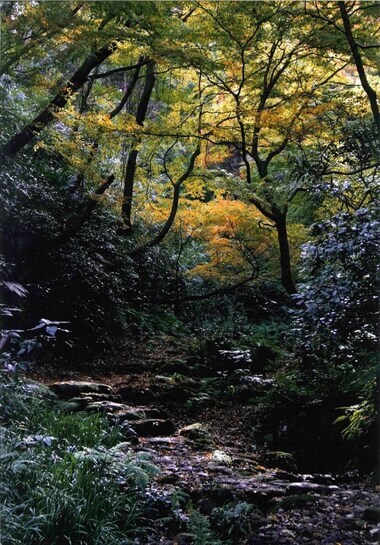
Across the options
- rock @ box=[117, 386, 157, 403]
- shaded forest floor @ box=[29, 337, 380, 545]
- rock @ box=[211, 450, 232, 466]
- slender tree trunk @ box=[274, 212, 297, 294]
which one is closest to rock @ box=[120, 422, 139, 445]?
shaded forest floor @ box=[29, 337, 380, 545]

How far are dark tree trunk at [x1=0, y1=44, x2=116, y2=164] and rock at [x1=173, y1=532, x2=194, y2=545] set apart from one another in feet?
17.1

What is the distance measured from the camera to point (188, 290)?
1155 cm

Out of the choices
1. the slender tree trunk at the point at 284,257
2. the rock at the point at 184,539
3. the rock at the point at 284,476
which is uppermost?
the slender tree trunk at the point at 284,257

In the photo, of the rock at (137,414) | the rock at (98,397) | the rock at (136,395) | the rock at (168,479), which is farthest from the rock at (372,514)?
the rock at (136,395)

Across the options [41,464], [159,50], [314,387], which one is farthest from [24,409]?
[159,50]

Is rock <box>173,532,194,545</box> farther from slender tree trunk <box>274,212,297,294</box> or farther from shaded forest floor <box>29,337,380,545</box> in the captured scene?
slender tree trunk <box>274,212,297,294</box>

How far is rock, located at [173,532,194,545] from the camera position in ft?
8.57

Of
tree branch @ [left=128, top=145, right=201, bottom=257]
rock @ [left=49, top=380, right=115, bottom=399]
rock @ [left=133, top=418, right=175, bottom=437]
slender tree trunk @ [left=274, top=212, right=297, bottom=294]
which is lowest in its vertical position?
rock @ [left=133, top=418, right=175, bottom=437]

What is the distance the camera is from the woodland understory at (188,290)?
290 centimetres

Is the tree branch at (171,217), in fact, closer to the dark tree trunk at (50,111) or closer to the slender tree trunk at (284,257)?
the slender tree trunk at (284,257)

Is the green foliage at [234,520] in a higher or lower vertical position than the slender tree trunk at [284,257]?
lower

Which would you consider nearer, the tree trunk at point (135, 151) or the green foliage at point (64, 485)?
the green foliage at point (64, 485)

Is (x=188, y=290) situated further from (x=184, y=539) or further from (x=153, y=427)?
(x=184, y=539)

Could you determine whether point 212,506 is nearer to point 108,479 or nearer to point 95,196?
point 108,479
